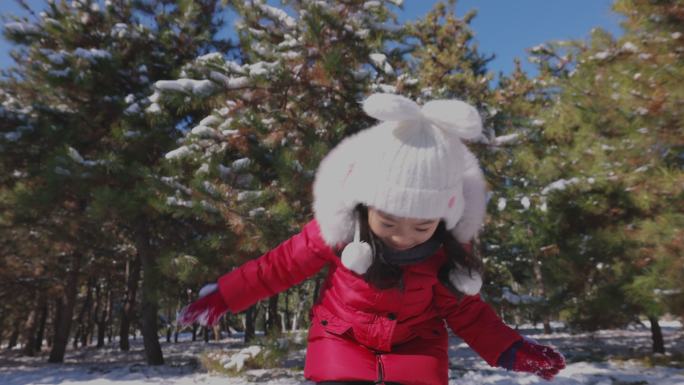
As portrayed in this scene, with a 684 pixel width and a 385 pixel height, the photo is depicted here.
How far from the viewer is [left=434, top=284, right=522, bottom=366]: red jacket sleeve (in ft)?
6.24

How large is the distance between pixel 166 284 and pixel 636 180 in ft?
18.2

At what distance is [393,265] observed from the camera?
182cm

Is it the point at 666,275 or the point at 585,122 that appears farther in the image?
the point at 585,122

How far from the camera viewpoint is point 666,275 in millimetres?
3949

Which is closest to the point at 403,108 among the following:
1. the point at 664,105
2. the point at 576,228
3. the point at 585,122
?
the point at 664,105

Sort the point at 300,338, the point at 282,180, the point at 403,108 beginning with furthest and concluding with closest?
the point at 300,338 → the point at 282,180 → the point at 403,108

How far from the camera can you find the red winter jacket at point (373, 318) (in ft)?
5.90

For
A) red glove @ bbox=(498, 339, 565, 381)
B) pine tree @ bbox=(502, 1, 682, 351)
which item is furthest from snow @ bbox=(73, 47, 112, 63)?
red glove @ bbox=(498, 339, 565, 381)

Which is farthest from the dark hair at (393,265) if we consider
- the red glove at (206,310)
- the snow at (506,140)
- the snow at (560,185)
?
the snow at (560,185)

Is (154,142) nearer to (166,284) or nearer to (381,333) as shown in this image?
(166,284)

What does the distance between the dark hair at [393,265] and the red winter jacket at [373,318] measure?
4 cm

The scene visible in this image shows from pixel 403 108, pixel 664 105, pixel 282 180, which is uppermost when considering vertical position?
pixel 664 105

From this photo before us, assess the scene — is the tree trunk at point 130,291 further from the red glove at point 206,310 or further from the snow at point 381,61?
the red glove at point 206,310

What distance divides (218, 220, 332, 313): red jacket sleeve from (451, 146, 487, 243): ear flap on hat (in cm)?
58
